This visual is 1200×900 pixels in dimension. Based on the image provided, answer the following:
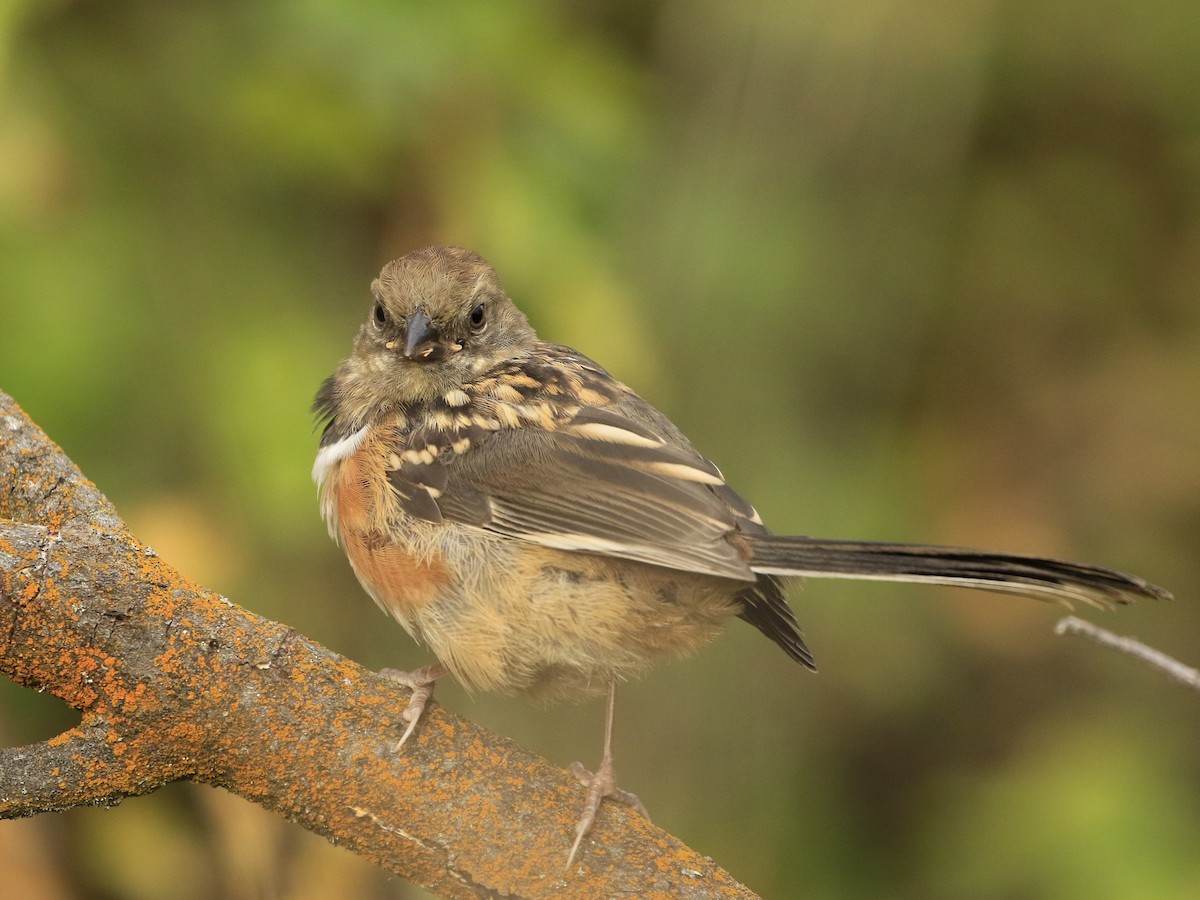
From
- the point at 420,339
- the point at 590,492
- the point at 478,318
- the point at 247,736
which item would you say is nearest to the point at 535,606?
the point at 590,492

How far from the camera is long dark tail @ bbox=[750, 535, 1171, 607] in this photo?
2174mm

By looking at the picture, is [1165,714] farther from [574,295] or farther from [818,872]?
[574,295]

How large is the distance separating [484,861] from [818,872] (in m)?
2.60

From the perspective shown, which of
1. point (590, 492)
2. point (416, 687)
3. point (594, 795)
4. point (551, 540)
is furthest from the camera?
point (590, 492)

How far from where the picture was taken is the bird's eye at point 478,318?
3352 mm

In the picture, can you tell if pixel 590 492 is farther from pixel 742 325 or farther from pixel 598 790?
pixel 742 325

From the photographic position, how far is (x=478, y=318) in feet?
11.1

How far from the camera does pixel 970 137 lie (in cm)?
497

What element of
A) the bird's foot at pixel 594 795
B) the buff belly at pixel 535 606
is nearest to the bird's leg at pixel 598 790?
the bird's foot at pixel 594 795

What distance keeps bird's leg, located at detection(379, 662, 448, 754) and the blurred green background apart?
3.76ft

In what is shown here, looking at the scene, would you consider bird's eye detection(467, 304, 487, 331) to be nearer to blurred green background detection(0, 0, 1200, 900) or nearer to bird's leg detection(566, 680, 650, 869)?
blurred green background detection(0, 0, 1200, 900)

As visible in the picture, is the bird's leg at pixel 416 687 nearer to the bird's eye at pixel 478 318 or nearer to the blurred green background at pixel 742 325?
the bird's eye at pixel 478 318

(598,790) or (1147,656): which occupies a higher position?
(1147,656)

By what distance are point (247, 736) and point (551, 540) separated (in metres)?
0.77
